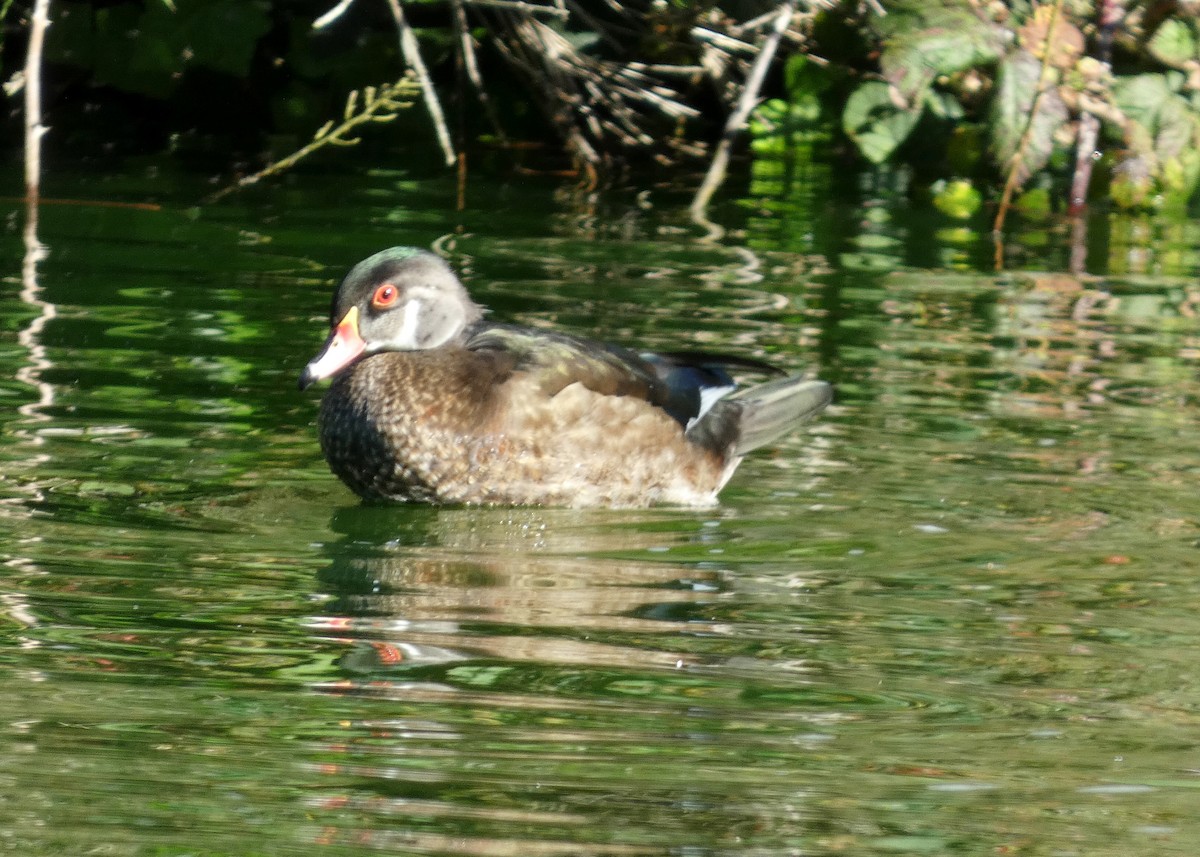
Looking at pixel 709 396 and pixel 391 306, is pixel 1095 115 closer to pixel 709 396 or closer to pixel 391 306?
pixel 709 396

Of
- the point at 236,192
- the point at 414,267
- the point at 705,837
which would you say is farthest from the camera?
the point at 236,192

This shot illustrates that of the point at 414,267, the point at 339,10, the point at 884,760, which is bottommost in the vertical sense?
the point at 884,760

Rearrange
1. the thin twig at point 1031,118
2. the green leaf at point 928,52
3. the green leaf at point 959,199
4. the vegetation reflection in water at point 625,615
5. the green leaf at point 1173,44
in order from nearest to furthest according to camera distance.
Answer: the vegetation reflection in water at point 625,615 < the thin twig at point 1031,118 < the green leaf at point 928,52 < the green leaf at point 1173,44 < the green leaf at point 959,199

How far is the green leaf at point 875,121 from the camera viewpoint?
12.4m

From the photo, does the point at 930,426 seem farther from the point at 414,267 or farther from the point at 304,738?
the point at 304,738

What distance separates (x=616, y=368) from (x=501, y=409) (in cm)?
47

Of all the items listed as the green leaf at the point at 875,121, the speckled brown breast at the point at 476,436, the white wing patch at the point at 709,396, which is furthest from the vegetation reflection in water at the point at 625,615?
the green leaf at the point at 875,121

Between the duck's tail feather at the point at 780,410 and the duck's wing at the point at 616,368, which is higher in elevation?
the duck's wing at the point at 616,368

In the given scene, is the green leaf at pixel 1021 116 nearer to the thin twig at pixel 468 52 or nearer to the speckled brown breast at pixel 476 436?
the thin twig at pixel 468 52

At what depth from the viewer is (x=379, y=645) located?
482 cm

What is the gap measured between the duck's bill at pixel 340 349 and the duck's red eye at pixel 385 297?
7 cm

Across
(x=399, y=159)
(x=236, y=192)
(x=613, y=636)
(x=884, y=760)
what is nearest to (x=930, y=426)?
(x=613, y=636)

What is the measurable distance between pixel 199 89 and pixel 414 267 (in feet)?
28.5

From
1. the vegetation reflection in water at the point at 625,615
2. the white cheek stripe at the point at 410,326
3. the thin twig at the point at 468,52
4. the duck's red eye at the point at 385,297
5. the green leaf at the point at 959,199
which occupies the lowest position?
the vegetation reflection in water at the point at 625,615
